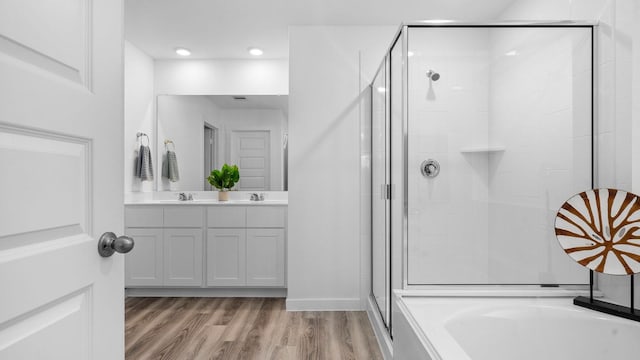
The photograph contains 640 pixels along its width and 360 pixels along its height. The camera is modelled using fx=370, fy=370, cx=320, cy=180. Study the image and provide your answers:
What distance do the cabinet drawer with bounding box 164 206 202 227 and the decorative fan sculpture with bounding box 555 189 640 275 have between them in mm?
2816

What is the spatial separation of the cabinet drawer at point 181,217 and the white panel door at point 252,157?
1.97ft

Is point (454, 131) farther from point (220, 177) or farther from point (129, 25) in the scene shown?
point (129, 25)

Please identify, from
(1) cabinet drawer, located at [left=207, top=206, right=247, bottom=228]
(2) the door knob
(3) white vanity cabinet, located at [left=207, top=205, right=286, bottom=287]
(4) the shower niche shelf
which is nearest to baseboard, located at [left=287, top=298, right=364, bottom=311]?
(3) white vanity cabinet, located at [left=207, top=205, right=286, bottom=287]

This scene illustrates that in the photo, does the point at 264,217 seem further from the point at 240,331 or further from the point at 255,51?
the point at 255,51

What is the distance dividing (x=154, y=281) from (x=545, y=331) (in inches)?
122

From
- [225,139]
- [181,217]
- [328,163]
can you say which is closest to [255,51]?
[225,139]

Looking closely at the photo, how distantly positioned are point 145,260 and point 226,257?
747 millimetres

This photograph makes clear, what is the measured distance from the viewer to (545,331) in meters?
1.56

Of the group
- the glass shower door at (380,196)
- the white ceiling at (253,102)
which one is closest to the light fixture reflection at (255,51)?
the white ceiling at (253,102)

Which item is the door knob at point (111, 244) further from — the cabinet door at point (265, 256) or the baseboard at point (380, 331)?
the cabinet door at point (265, 256)

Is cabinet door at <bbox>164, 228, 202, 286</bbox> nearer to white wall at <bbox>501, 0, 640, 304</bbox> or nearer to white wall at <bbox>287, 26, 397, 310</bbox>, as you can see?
white wall at <bbox>287, 26, 397, 310</bbox>

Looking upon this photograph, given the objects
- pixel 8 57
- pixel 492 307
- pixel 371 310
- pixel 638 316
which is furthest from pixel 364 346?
pixel 8 57

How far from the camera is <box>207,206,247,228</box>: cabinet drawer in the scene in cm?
339

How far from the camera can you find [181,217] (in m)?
3.41
